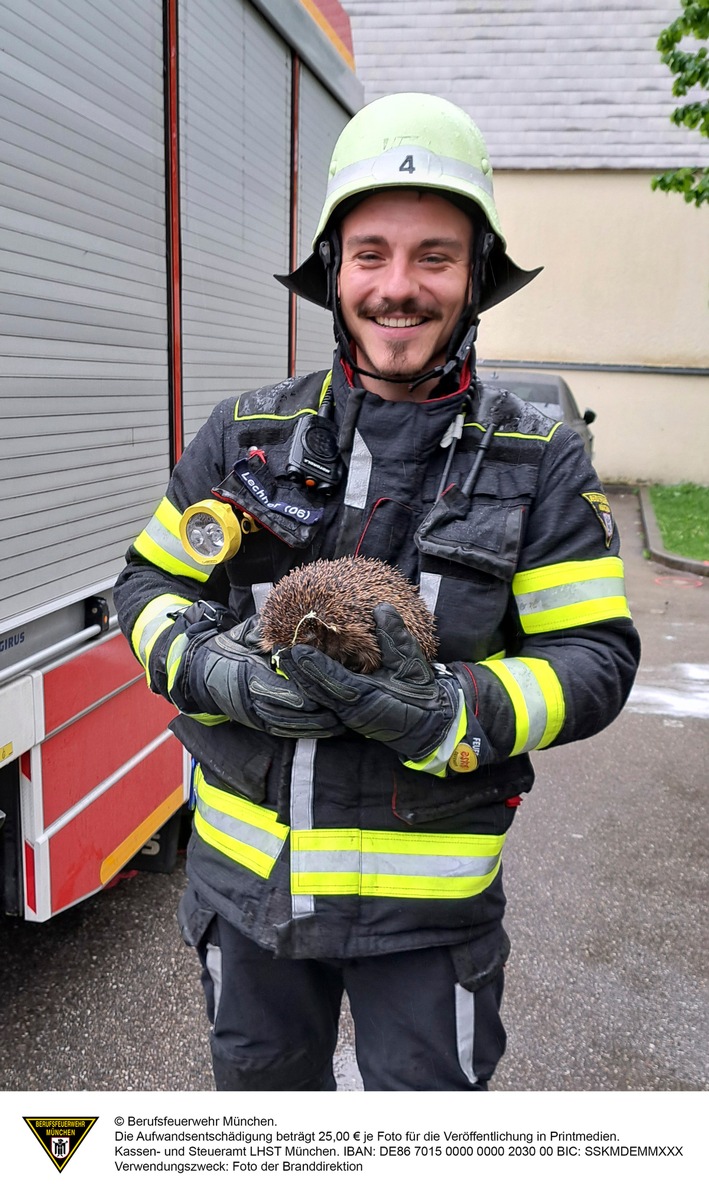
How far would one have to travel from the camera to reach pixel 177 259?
3275 mm

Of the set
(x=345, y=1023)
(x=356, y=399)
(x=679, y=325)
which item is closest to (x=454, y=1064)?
(x=356, y=399)

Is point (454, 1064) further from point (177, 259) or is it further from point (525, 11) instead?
point (525, 11)

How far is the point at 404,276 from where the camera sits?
1766 mm

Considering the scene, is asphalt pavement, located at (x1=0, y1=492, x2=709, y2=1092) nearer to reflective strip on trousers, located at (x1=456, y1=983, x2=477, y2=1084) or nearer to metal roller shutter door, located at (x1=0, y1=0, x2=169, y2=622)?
reflective strip on trousers, located at (x1=456, y1=983, x2=477, y2=1084)

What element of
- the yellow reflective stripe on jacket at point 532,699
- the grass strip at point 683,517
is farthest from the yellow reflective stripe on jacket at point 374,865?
the grass strip at point 683,517

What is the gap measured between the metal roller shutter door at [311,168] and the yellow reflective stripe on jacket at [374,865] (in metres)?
3.40

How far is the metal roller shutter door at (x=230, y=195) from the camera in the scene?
3320mm

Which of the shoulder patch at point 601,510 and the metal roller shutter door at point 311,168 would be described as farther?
the metal roller shutter door at point 311,168

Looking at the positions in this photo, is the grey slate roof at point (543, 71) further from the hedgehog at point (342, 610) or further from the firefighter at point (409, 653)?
the hedgehog at point (342, 610)

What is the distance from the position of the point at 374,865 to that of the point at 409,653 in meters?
0.44

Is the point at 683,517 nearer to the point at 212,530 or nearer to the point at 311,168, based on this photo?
the point at 311,168
